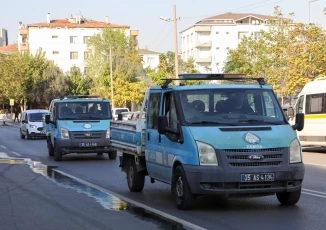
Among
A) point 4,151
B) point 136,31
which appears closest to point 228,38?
point 136,31

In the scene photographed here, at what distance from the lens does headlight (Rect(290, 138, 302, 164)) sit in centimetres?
1118

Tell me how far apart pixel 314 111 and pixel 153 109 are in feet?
48.6

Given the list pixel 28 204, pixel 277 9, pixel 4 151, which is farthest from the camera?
pixel 277 9

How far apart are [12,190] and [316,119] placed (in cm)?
1444

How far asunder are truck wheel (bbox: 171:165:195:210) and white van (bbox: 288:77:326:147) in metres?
14.8

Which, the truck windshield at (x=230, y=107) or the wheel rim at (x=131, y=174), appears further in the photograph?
the wheel rim at (x=131, y=174)

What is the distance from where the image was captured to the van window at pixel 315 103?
2612 centimetres

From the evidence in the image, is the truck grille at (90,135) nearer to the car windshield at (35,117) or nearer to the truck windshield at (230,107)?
the truck windshield at (230,107)

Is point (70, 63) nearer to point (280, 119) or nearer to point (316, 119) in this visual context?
point (316, 119)

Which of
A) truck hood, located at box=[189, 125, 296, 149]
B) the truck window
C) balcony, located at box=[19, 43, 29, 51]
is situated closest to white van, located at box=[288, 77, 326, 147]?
the truck window

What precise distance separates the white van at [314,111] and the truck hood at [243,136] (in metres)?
14.7

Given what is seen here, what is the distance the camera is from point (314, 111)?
2662 cm

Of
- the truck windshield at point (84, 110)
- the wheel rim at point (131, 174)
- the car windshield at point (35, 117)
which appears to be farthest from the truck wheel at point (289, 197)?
the car windshield at point (35, 117)

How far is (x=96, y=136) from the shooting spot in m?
23.4
